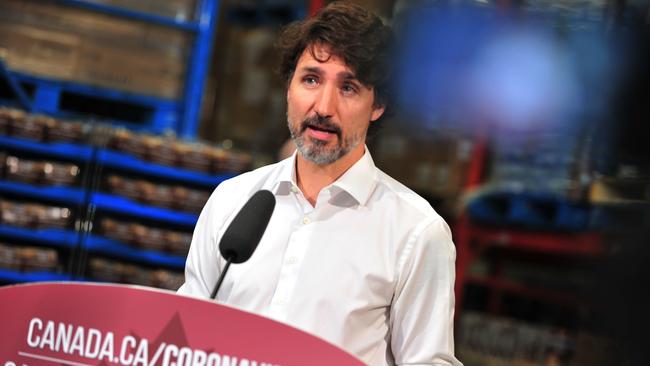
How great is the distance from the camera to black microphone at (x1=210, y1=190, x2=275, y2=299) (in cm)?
151

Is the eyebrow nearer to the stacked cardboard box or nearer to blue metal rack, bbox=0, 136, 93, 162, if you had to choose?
blue metal rack, bbox=0, 136, 93, 162

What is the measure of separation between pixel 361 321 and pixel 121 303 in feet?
1.47

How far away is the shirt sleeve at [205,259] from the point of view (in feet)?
6.14

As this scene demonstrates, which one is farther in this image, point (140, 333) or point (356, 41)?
point (356, 41)

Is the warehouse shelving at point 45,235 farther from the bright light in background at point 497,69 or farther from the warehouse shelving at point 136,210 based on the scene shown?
the bright light in background at point 497,69

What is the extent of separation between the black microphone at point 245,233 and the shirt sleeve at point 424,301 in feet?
0.96

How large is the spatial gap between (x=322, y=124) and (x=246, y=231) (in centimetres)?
33

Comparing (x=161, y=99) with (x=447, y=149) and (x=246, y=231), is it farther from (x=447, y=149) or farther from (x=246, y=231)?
(x=246, y=231)

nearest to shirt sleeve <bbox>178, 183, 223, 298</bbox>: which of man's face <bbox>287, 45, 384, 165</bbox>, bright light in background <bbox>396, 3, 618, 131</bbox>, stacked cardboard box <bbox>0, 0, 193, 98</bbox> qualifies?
man's face <bbox>287, 45, 384, 165</bbox>

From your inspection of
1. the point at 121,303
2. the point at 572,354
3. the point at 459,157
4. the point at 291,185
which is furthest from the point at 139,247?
the point at 121,303

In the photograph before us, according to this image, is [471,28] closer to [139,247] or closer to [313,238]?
[139,247]

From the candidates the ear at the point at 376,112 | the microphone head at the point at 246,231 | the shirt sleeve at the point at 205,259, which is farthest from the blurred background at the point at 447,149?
the microphone head at the point at 246,231

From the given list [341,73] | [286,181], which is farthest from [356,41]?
[286,181]

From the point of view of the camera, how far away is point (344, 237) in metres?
1.81
